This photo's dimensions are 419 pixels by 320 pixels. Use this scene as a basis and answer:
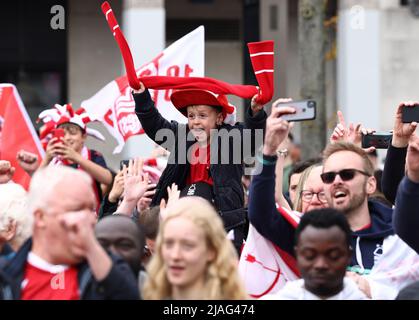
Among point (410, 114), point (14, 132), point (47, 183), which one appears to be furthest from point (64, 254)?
point (14, 132)

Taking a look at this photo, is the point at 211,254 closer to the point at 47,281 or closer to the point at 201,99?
the point at 47,281

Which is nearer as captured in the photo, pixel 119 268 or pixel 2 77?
→ pixel 119 268

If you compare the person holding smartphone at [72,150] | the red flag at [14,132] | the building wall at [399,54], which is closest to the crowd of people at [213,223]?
the person holding smartphone at [72,150]

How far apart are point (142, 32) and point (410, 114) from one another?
11301 millimetres

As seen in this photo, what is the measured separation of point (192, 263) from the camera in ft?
15.8

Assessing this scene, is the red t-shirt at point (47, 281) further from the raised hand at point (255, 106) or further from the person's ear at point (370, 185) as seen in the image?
the raised hand at point (255, 106)

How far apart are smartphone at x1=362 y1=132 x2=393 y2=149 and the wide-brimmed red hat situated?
2.92ft

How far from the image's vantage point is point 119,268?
4.75m

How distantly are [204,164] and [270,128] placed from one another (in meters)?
1.94

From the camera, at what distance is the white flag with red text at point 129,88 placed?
373 inches

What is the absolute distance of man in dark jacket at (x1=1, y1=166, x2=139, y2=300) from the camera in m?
4.57

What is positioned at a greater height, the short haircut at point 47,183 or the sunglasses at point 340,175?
the short haircut at point 47,183

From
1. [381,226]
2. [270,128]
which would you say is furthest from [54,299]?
[381,226]
